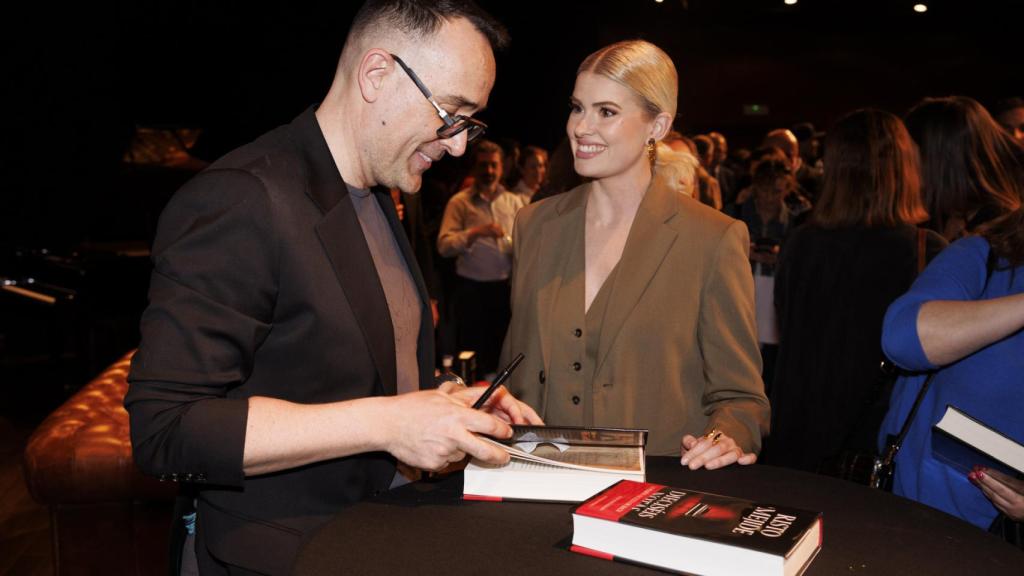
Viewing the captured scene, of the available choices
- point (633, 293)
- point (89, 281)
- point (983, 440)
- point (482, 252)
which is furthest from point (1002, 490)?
point (89, 281)

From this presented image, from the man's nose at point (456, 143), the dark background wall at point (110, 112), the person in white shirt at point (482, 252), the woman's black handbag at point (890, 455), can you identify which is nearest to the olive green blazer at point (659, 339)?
the woman's black handbag at point (890, 455)

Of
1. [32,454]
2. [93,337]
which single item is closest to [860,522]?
[32,454]

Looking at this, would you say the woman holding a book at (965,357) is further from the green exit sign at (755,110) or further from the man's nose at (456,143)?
the green exit sign at (755,110)

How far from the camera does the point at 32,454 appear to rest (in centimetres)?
281

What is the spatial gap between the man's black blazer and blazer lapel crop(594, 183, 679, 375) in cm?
73

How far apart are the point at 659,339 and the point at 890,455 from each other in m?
0.61

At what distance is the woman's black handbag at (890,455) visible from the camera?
197 centimetres

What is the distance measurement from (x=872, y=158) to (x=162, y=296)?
9.60 feet

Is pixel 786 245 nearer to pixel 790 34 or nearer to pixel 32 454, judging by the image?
pixel 32 454

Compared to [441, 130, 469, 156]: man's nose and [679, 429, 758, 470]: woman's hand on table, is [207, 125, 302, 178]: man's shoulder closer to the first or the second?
[441, 130, 469, 156]: man's nose

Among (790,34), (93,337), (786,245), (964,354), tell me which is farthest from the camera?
(790,34)

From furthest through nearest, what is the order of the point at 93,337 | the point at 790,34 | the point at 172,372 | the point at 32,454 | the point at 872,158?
the point at 790,34 < the point at 93,337 < the point at 872,158 < the point at 32,454 < the point at 172,372

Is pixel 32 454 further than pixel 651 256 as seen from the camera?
Yes

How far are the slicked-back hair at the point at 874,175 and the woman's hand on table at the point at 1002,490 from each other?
72.3 inches
